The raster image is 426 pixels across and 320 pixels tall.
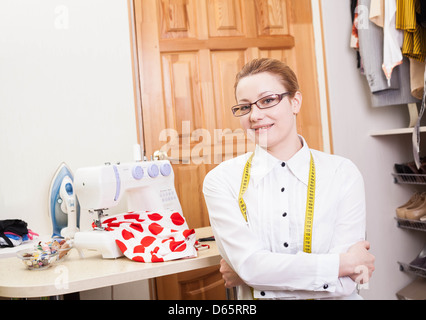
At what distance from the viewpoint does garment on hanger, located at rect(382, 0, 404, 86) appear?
2059 mm

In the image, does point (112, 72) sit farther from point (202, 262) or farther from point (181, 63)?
point (202, 262)

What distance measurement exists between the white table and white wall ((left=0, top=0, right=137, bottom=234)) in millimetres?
554

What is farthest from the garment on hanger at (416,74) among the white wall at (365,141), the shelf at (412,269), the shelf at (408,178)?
the shelf at (412,269)

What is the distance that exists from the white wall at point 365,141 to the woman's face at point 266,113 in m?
1.23

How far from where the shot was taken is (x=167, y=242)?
1369mm

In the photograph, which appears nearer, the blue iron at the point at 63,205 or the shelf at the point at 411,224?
the blue iron at the point at 63,205

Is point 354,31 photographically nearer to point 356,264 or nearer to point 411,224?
point 411,224

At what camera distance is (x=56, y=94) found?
200cm

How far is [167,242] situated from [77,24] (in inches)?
45.1

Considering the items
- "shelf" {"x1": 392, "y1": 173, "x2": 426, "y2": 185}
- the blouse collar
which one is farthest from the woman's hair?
"shelf" {"x1": 392, "y1": 173, "x2": 426, "y2": 185}

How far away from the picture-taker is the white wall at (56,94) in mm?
1927

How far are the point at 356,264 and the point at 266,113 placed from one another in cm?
43

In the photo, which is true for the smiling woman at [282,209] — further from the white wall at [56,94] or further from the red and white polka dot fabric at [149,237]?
the white wall at [56,94]

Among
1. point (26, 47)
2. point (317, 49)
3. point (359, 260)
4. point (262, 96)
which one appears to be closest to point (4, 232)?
point (26, 47)
